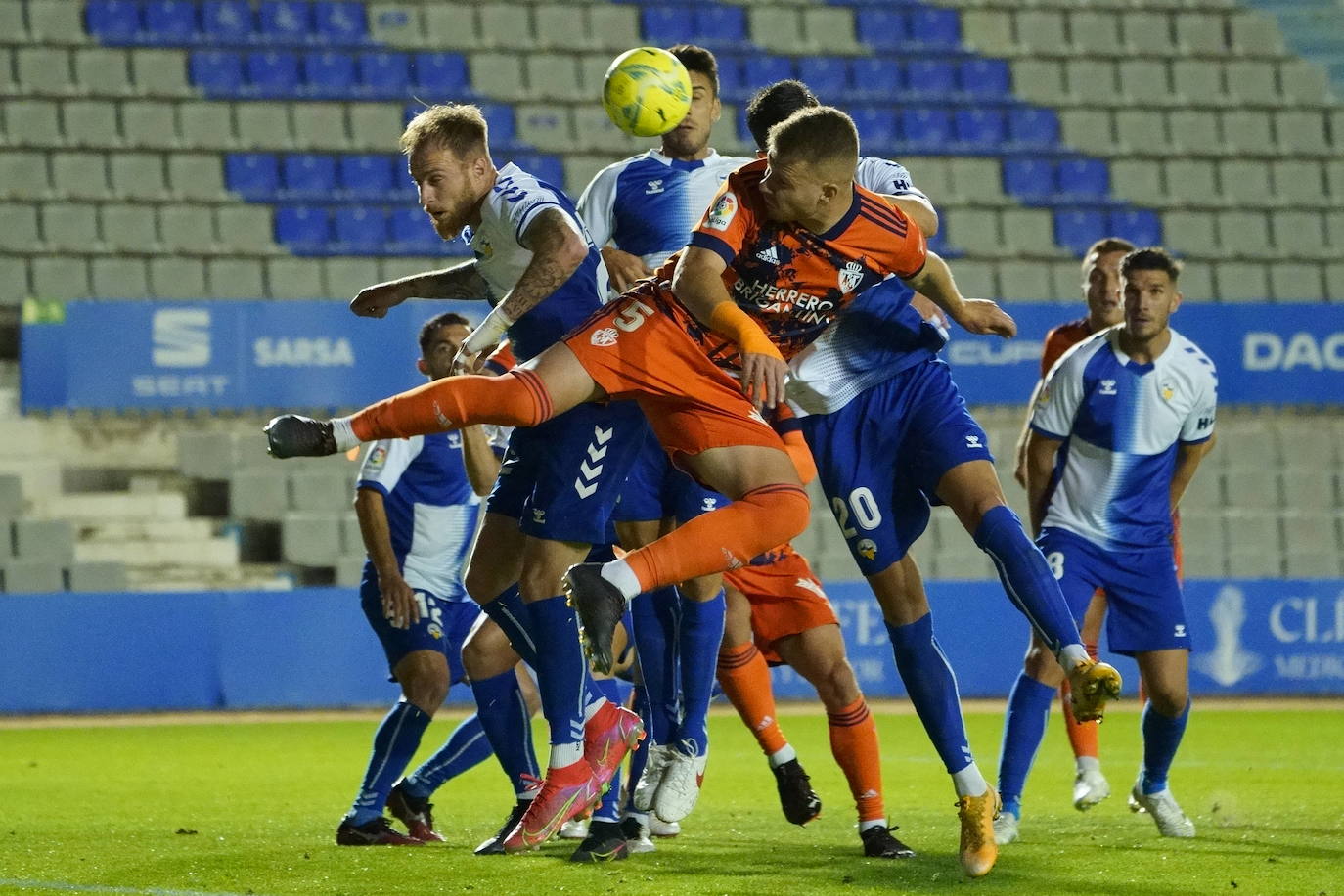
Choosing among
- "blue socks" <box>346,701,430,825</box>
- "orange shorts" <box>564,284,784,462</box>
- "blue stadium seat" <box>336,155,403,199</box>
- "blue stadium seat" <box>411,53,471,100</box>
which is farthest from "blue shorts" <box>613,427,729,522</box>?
"blue stadium seat" <box>411,53,471,100</box>

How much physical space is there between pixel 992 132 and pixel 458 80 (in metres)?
5.78

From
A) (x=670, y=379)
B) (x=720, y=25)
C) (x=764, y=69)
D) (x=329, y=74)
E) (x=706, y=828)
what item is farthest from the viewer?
(x=720, y=25)

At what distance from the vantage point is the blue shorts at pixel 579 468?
543 cm

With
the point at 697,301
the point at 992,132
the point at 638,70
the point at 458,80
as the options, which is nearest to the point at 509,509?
the point at 697,301

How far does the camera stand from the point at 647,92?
6.29 metres

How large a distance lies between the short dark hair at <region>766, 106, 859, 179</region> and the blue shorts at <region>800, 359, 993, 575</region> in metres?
0.86

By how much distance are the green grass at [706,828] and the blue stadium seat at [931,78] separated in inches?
378

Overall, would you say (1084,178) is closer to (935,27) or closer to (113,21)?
(935,27)

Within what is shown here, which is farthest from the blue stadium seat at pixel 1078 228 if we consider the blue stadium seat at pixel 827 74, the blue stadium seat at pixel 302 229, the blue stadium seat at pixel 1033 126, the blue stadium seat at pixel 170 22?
the blue stadium seat at pixel 170 22

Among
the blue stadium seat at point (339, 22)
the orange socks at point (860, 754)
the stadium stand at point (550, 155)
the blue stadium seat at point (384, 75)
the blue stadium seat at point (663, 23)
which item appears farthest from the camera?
the blue stadium seat at point (663, 23)

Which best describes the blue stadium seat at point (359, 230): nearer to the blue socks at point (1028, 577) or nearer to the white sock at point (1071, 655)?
the blue socks at point (1028, 577)

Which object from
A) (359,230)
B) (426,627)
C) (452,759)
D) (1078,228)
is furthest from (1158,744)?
(1078,228)

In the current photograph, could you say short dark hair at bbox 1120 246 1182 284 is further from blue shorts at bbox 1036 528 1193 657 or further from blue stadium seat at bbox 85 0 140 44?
blue stadium seat at bbox 85 0 140 44

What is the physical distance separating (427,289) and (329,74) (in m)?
13.7
